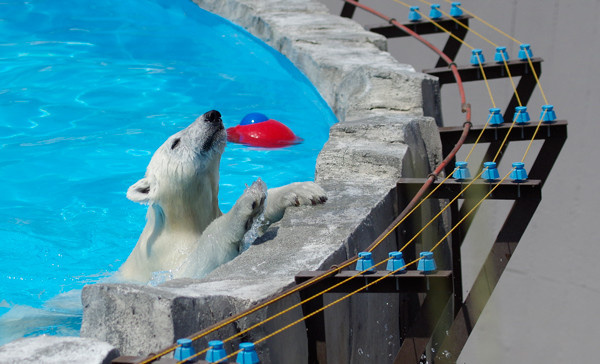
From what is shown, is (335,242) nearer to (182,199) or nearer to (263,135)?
(182,199)

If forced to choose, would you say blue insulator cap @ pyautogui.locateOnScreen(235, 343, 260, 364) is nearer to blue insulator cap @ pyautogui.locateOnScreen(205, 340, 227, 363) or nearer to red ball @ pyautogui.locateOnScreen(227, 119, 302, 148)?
blue insulator cap @ pyautogui.locateOnScreen(205, 340, 227, 363)

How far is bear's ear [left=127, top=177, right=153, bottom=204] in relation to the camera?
Answer: 4.42 m

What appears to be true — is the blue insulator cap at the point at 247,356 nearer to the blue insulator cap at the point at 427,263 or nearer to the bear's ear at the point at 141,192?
the blue insulator cap at the point at 427,263

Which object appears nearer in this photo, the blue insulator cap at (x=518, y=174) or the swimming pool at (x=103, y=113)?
the blue insulator cap at (x=518, y=174)

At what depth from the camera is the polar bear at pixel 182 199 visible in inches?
166

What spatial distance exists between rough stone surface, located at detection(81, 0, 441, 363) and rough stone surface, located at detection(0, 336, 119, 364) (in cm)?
29

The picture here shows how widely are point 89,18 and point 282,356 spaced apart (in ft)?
25.4

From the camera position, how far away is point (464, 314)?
4.31 metres

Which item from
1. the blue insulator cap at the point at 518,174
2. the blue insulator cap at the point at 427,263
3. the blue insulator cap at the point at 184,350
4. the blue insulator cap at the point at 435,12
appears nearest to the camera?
the blue insulator cap at the point at 184,350

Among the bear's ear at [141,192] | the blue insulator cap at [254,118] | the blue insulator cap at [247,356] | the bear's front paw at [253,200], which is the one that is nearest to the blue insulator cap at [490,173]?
the bear's front paw at [253,200]

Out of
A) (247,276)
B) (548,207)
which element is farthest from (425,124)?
(548,207)

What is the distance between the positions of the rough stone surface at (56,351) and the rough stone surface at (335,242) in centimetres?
29

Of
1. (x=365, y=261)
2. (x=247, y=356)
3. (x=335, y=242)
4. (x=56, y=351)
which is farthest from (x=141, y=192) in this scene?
(x=247, y=356)

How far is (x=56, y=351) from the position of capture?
2.46 metres
